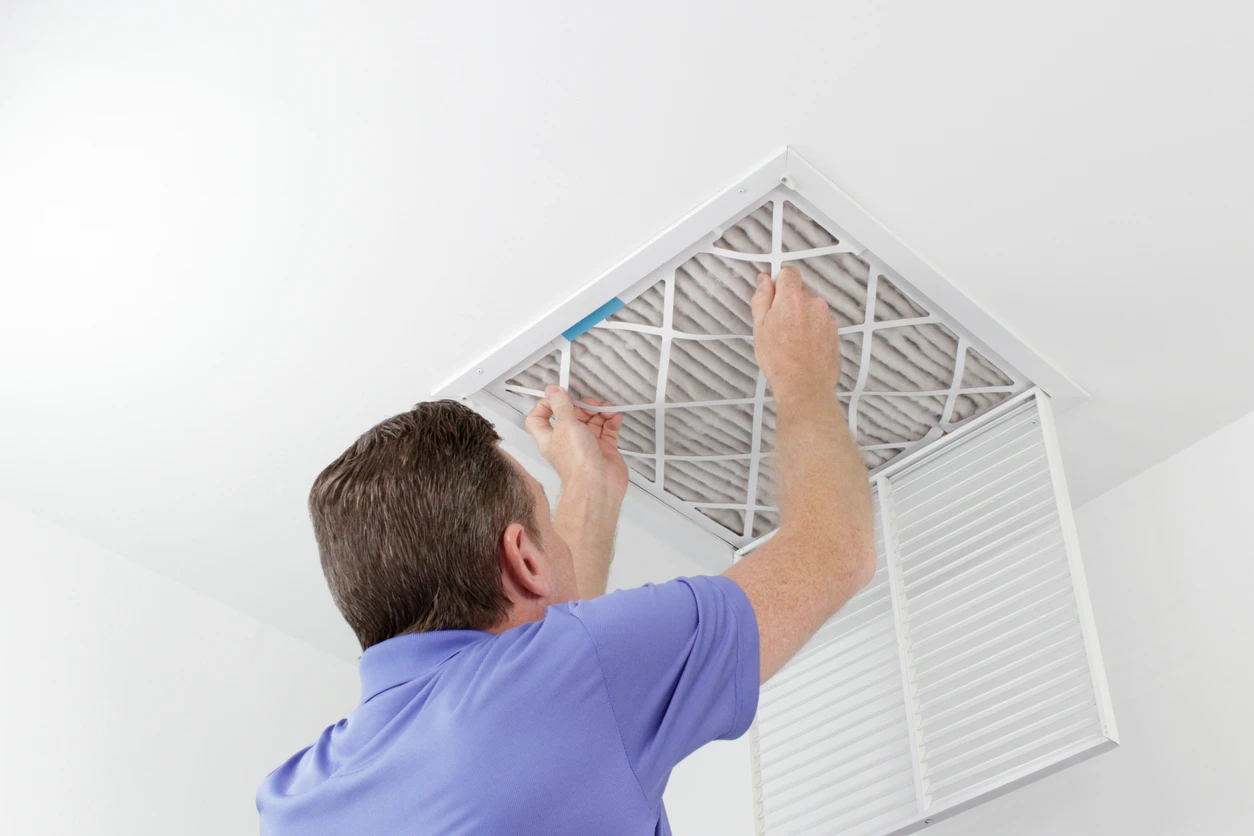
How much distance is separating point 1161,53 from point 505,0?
0.73 m

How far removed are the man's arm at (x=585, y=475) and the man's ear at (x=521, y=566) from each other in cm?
42

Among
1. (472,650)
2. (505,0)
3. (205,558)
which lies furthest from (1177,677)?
(205,558)

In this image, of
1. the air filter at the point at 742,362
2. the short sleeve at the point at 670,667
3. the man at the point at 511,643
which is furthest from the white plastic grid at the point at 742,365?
the short sleeve at the point at 670,667

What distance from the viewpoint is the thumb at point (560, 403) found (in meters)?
1.73

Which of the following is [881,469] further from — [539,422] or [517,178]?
[517,178]

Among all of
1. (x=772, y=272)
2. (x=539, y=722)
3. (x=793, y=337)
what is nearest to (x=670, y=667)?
(x=539, y=722)

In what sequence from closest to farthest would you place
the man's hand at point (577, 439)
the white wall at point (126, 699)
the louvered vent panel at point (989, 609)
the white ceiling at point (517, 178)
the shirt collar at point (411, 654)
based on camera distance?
the shirt collar at point (411, 654) < the white ceiling at point (517, 178) < the louvered vent panel at point (989, 609) < the man's hand at point (577, 439) < the white wall at point (126, 699)

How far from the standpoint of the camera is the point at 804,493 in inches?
49.4

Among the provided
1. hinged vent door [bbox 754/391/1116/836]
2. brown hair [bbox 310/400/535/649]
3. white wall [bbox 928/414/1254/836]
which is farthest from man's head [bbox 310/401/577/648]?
white wall [bbox 928/414/1254/836]

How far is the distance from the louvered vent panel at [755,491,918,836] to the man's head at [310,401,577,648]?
743mm

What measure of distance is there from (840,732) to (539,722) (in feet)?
3.08

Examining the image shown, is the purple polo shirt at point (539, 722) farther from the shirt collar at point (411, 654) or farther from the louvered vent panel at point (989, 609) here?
the louvered vent panel at point (989, 609)

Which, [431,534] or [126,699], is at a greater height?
[126,699]

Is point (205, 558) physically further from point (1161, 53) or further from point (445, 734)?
point (1161, 53)
